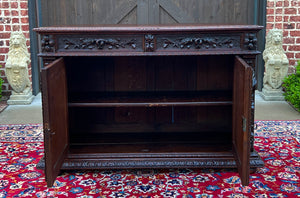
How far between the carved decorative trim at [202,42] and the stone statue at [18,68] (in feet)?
9.25

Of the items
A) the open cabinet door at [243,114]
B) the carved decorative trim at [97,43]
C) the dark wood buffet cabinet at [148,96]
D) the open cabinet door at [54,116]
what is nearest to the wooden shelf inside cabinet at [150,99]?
the dark wood buffet cabinet at [148,96]

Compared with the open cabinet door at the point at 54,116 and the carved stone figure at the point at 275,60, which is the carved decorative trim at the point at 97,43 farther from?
the carved stone figure at the point at 275,60

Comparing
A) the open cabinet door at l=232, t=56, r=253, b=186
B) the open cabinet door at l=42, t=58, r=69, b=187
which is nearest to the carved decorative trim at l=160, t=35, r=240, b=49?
the open cabinet door at l=232, t=56, r=253, b=186

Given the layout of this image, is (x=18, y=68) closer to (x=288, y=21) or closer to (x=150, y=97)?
(x=150, y=97)

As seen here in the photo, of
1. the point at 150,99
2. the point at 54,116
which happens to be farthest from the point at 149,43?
the point at 54,116

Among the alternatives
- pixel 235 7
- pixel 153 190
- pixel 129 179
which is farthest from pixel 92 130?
pixel 235 7

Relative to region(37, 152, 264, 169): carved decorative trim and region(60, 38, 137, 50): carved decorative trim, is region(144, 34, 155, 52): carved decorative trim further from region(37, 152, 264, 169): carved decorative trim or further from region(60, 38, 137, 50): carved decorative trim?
region(37, 152, 264, 169): carved decorative trim

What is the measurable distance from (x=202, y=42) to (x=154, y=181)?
103cm

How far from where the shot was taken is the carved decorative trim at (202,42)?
2.96 metres

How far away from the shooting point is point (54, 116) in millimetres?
2732

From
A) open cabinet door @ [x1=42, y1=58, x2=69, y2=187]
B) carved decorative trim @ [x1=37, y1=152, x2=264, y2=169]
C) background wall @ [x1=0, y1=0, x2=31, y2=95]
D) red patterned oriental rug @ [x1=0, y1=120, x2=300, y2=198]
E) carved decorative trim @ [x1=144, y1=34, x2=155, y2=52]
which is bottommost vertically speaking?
red patterned oriental rug @ [x1=0, y1=120, x2=300, y2=198]

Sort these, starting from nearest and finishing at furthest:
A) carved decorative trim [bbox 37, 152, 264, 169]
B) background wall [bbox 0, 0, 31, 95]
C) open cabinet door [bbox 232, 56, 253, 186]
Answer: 1. open cabinet door [bbox 232, 56, 253, 186]
2. carved decorative trim [bbox 37, 152, 264, 169]
3. background wall [bbox 0, 0, 31, 95]

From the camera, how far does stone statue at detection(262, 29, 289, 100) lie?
526 centimetres

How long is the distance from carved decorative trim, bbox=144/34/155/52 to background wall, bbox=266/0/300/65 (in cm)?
296
